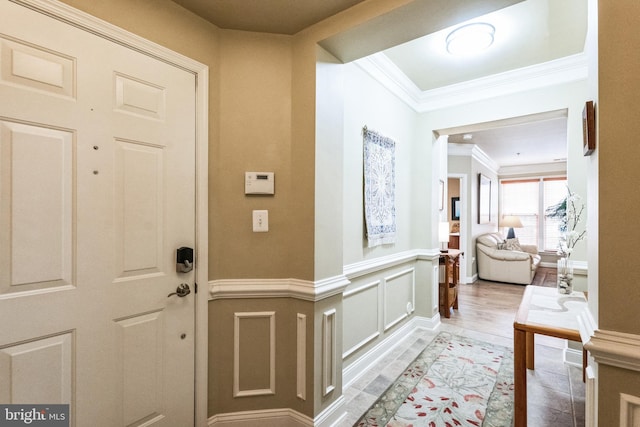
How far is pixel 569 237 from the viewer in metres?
2.46

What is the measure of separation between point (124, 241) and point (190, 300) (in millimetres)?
476

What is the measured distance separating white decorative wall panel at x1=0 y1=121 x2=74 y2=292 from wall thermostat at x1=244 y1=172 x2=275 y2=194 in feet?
2.64

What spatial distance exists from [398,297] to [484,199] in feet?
16.0

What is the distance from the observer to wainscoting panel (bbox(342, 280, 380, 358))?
233cm

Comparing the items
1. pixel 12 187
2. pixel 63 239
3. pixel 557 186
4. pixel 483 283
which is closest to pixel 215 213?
pixel 63 239

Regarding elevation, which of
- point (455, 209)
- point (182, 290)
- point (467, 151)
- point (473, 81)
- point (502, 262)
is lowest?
point (502, 262)

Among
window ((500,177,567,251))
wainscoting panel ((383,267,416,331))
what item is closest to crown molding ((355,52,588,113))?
wainscoting panel ((383,267,416,331))

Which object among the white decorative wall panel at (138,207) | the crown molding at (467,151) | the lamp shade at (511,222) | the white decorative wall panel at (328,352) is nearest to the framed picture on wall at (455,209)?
the crown molding at (467,151)

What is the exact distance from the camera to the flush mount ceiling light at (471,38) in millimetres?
2094

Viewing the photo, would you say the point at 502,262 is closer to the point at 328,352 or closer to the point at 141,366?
the point at 328,352

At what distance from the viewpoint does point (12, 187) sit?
1108mm

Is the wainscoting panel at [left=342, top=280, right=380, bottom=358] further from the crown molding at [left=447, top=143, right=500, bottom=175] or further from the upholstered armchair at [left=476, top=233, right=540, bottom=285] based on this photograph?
the upholstered armchair at [left=476, top=233, right=540, bottom=285]

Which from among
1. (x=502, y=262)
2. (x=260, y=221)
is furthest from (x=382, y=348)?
(x=502, y=262)

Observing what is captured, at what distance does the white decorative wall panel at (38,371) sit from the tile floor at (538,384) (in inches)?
60.4
